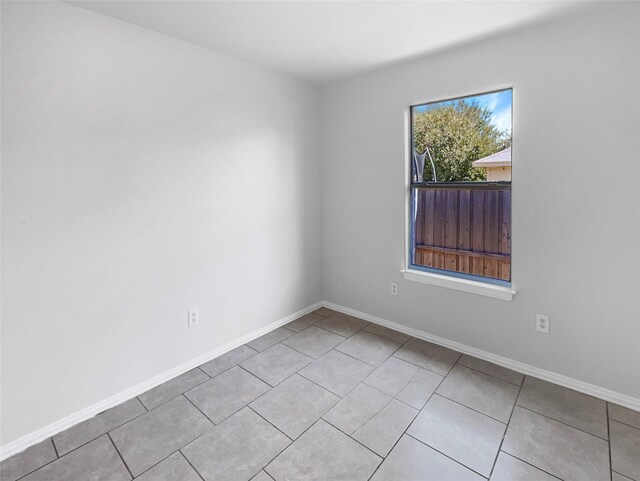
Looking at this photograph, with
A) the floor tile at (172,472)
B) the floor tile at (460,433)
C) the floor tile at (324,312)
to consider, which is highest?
the floor tile at (324,312)

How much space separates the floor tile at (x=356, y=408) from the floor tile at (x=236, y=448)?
0.33 meters

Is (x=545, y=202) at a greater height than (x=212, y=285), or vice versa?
(x=545, y=202)

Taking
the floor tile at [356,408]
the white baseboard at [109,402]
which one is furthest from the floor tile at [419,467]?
the white baseboard at [109,402]

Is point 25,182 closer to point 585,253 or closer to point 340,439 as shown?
point 340,439

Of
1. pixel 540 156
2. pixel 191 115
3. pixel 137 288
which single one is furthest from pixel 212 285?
pixel 540 156

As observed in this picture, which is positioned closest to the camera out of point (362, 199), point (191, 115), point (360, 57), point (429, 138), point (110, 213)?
point (110, 213)

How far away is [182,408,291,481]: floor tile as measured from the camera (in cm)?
167

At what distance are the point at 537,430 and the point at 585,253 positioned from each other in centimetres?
111

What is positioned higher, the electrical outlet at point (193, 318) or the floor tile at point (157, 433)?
the electrical outlet at point (193, 318)

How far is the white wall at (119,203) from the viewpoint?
5.97 feet

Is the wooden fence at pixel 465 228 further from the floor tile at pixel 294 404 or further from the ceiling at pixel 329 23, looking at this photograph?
the floor tile at pixel 294 404

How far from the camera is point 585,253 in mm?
2186

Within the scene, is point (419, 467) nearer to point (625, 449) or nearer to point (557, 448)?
point (557, 448)

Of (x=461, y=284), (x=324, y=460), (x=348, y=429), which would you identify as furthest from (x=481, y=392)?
(x=324, y=460)
